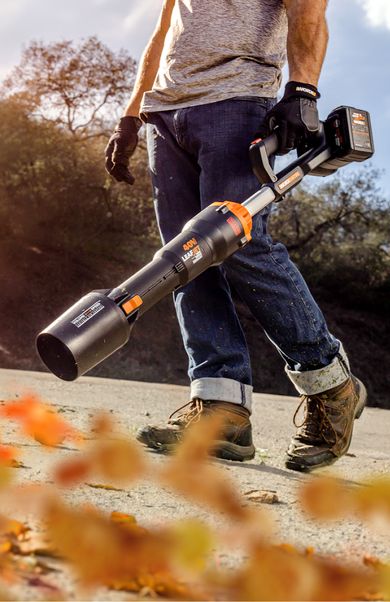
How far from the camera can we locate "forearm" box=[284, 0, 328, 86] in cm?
290

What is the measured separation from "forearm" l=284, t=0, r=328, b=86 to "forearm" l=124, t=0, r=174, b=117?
0.80 meters

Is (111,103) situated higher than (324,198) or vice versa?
(111,103)

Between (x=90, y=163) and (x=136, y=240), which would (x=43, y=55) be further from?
(x=136, y=240)

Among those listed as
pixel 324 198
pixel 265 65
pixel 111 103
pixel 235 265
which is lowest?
pixel 235 265

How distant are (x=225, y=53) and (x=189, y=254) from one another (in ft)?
2.77

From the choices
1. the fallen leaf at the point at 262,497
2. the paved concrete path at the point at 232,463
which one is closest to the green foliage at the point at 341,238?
the paved concrete path at the point at 232,463

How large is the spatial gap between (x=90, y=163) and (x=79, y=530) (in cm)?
1798

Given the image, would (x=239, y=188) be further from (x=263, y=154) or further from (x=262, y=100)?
(x=262, y=100)

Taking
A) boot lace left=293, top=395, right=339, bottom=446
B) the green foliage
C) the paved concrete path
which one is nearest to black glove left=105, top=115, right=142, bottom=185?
the paved concrete path

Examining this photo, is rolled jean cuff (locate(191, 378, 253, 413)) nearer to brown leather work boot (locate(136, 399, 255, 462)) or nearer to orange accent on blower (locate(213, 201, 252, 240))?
brown leather work boot (locate(136, 399, 255, 462))

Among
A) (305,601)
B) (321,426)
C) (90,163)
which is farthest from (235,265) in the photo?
(90,163)

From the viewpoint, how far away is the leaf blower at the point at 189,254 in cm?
253

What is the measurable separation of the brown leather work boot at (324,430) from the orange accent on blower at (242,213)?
0.67m

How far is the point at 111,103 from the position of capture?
2045 centimetres
